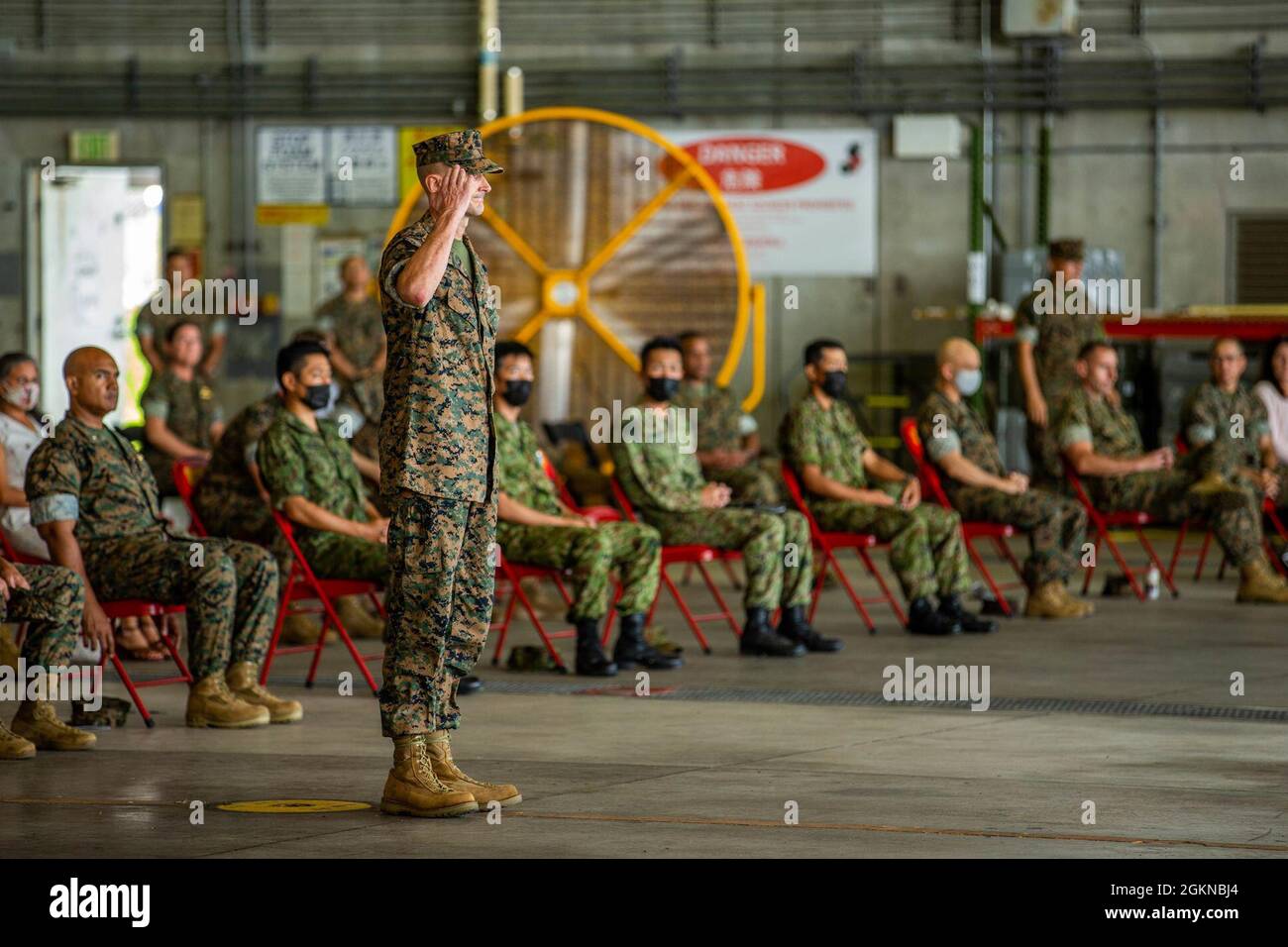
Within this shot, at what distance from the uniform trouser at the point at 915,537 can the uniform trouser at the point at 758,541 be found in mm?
626

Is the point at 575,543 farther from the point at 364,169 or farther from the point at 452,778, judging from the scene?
the point at 364,169

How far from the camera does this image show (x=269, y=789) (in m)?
5.61

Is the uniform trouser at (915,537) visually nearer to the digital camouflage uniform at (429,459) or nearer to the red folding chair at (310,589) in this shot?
the red folding chair at (310,589)

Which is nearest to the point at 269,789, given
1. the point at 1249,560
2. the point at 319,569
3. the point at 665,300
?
the point at 319,569

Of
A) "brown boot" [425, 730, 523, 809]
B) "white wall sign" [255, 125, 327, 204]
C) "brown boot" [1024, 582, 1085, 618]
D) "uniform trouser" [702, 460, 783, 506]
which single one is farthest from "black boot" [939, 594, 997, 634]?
"white wall sign" [255, 125, 327, 204]

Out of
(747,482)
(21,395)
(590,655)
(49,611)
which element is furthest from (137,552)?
(747,482)

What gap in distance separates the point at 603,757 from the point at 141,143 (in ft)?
42.3

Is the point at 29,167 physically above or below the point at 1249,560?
above

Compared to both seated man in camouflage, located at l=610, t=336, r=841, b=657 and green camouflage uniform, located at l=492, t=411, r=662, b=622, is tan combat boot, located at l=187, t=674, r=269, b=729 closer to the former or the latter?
green camouflage uniform, located at l=492, t=411, r=662, b=622

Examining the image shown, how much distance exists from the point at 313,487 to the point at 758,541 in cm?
205

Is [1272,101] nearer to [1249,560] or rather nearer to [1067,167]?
[1067,167]

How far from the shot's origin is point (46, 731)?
6391 millimetres

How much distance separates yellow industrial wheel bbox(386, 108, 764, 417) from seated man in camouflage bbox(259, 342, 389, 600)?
17.6 feet

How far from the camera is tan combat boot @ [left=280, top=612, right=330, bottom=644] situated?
9.36m
